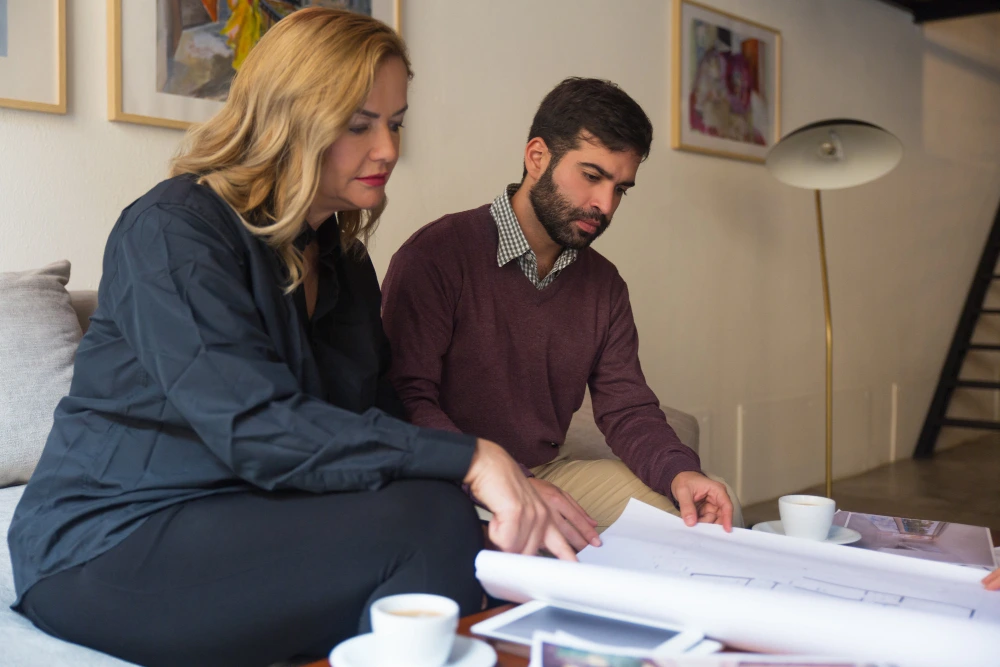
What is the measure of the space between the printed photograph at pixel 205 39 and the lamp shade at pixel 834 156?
6.54 feet

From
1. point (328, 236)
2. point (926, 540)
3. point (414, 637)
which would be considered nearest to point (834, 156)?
point (926, 540)

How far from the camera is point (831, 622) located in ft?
2.65

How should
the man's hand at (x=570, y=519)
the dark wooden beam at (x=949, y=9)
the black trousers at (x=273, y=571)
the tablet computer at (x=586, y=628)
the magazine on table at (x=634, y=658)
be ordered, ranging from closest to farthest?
the magazine on table at (x=634, y=658) → the tablet computer at (x=586, y=628) → the black trousers at (x=273, y=571) → the man's hand at (x=570, y=519) → the dark wooden beam at (x=949, y=9)

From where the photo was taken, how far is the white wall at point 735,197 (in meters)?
2.11

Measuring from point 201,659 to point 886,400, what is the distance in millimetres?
4747

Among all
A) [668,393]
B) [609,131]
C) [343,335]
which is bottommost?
[668,393]

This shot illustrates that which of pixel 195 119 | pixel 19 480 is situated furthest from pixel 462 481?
pixel 195 119

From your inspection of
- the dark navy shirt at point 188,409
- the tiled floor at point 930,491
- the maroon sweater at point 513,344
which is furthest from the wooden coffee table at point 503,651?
the tiled floor at point 930,491

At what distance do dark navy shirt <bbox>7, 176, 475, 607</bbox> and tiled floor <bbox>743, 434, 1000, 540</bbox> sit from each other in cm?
288

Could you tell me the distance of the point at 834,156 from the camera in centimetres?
359

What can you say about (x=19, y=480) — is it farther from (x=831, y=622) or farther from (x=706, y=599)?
(x=831, y=622)

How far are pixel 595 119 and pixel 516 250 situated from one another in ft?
0.97

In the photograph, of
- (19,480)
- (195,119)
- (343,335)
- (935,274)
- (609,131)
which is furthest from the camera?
(935,274)

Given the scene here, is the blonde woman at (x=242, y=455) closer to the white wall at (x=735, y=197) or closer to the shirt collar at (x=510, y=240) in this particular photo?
the shirt collar at (x=510, y=240)
